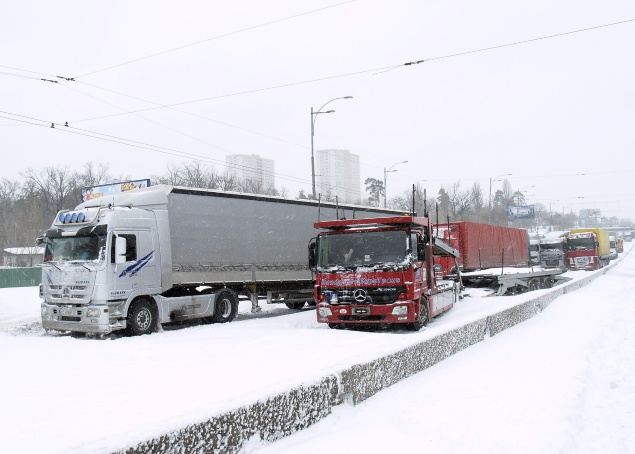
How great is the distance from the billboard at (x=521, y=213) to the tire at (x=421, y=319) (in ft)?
243

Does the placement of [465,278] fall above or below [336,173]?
below

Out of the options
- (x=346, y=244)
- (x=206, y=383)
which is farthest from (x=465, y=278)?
(x=206, y=383)

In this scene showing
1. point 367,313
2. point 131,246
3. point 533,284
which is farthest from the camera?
point 533,284

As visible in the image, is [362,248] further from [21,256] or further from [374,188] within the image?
[374,188]

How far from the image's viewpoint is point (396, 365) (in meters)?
7.32

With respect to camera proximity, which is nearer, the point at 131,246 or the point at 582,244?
the point at 131,246

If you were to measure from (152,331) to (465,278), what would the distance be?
12.3 meters

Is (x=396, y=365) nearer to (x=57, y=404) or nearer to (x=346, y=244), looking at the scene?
(x=57, y=404)

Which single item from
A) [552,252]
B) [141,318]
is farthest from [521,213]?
[141,318]

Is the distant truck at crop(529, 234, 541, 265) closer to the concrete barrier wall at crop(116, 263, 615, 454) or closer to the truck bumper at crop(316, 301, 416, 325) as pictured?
the truck bumper at crop(316, 301, 416, 325)

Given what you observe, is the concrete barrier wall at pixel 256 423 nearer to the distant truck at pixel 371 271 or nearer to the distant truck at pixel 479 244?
the distant truck at pixel 371 271

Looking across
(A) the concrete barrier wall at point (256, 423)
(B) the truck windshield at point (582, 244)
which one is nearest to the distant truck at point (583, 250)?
(B) the truck windshield at point (582, 244)

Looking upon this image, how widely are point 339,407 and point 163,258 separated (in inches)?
355

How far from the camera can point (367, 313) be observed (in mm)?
12281
